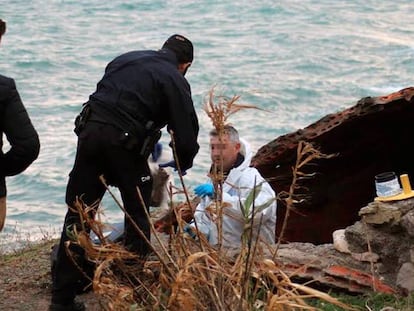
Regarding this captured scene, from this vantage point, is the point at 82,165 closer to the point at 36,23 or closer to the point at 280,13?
the point at 36,23

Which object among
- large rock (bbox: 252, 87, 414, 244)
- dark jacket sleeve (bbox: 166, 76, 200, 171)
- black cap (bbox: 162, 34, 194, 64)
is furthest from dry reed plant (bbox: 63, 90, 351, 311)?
large rock (bbox: 252, 87, 414, 244)

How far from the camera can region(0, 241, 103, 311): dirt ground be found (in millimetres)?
6336

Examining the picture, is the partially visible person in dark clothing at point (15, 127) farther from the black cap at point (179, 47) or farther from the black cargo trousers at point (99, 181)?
the black cap at point (179, 47)

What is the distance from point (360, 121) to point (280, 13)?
72.7ft

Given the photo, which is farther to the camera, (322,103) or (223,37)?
(223,37)

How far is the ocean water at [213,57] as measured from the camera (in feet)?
59.4

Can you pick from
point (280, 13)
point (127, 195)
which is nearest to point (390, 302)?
point (127, 195)

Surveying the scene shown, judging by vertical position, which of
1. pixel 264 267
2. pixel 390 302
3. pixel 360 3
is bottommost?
pixel 360 3

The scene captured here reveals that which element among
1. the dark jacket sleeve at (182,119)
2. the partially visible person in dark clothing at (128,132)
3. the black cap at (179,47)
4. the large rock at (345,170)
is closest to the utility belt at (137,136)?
the partially visible person in dark clothing at (128,132)

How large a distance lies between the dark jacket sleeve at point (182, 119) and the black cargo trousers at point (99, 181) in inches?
8.8

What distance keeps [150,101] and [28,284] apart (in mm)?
1657

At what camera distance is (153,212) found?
844 cm

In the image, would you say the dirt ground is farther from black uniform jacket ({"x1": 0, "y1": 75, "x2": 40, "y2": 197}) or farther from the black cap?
the black cap

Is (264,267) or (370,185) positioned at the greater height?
(264,267)
